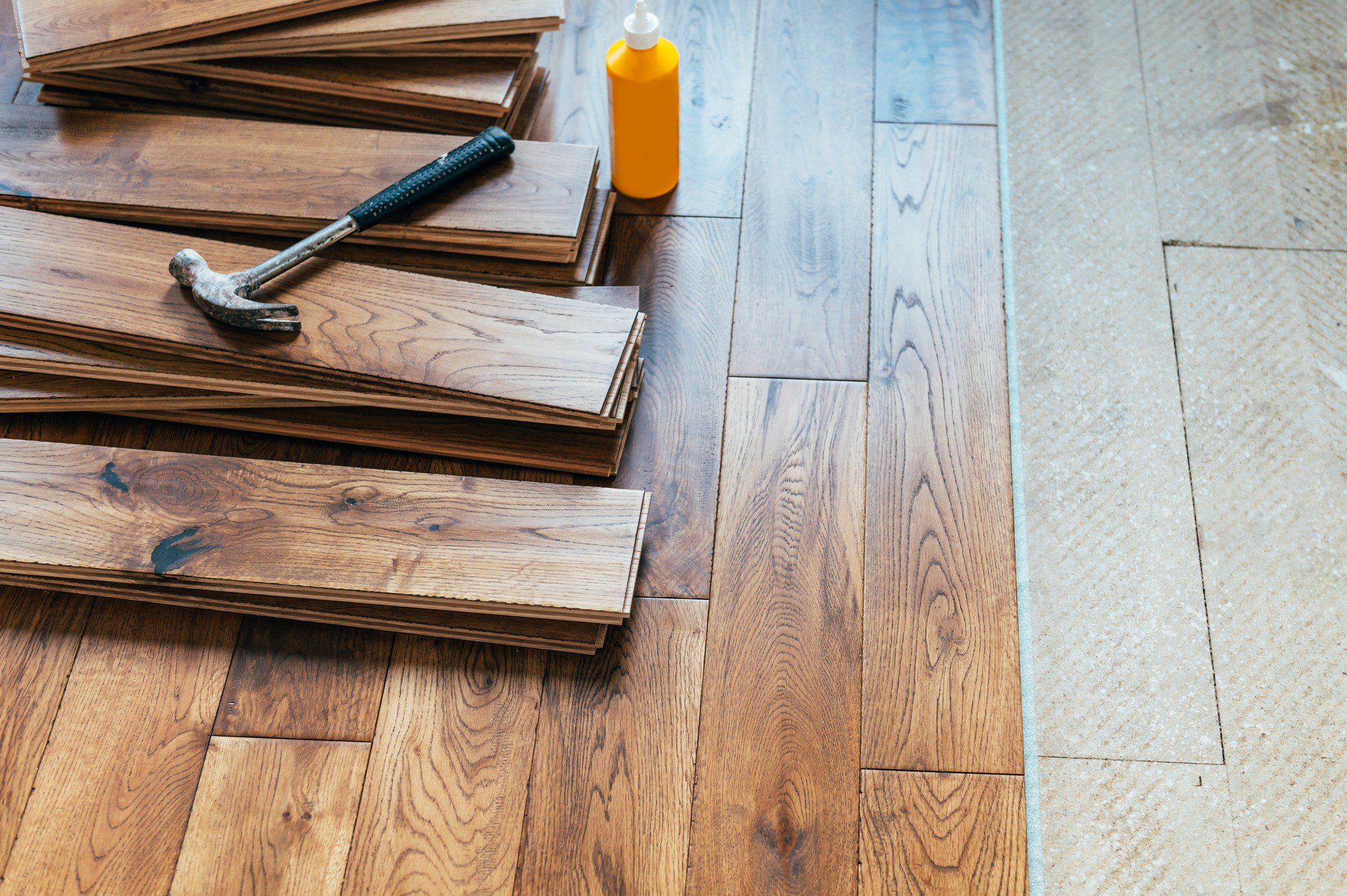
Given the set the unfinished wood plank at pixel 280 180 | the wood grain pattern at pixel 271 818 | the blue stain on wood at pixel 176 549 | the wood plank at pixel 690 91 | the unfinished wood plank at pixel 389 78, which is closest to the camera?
the wood grain pattern at pixel 271 818

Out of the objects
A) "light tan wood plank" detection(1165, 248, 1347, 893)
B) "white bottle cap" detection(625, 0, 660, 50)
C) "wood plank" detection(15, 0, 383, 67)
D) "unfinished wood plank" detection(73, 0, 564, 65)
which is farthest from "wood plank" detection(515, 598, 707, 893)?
"wood plank" detection(15, 0, 383, 67)

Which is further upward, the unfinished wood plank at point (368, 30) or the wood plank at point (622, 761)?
the unfinished wood plank at point (368, 30)

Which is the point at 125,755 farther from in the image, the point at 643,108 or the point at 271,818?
the point at 643,108

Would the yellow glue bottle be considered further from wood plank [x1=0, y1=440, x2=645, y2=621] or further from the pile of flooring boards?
wood plank [x1=0, y1=440, x2=645, y2=621]

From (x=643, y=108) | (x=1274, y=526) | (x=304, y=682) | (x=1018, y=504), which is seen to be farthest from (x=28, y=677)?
(x=1274, y=526)

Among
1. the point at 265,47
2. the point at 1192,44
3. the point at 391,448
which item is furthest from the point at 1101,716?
the point at 265,47

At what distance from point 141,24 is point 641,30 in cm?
76

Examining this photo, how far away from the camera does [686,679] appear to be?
1.39 m

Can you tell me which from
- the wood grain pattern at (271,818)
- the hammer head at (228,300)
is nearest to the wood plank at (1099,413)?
the wood grain pattern at (271,818)

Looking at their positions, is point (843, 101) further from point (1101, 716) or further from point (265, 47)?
point (1101, 716)

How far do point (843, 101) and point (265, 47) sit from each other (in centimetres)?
95

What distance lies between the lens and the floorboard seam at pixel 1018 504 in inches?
51.5

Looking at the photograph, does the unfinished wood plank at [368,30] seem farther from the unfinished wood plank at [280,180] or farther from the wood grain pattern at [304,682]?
the wood grain pattern at [304,682]

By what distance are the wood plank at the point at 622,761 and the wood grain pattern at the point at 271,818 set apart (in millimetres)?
224
